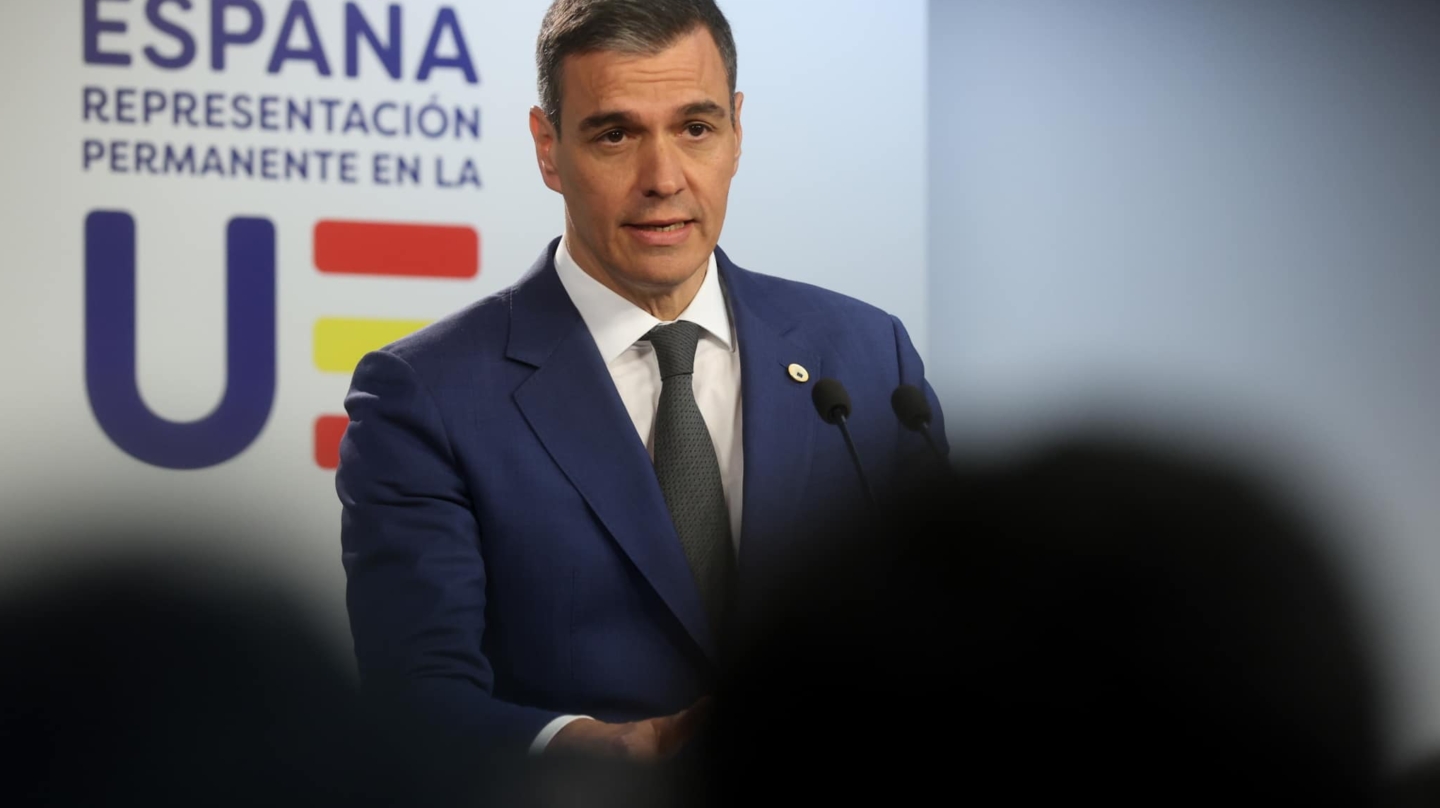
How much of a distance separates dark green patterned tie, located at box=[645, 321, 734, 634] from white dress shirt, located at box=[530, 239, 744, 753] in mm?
20

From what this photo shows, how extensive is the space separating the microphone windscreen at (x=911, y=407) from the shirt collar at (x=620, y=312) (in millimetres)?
469

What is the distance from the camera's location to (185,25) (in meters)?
2.52

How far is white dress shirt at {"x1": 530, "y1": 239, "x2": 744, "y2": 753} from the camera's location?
5.83 ft

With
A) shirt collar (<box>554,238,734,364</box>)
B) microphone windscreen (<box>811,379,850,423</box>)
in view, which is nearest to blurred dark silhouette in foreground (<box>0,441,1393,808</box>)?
microphone windscreen (<box>811,379,850,423</box>)

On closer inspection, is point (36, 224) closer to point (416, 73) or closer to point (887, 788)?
point (416, 73)

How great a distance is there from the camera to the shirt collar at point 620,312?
1.85 metres

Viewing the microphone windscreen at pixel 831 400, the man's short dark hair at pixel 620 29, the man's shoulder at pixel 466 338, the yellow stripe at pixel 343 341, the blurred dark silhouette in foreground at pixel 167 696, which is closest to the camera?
the blurred dark silhouette in foreground at pixel 167 696

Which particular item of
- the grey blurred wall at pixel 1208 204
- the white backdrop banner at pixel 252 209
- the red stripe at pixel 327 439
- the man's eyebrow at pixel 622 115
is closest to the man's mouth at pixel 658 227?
the man's eyebrow at pixel 622 115

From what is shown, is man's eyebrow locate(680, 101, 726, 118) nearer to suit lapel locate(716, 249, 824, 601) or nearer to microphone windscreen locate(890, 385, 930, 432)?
suit lapel locate(716, 249, 824, 601)

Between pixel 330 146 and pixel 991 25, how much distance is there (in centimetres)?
146

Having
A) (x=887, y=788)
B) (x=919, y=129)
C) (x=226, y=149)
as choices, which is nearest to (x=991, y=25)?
(x=919, y=129)

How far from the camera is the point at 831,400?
1501 millimetres

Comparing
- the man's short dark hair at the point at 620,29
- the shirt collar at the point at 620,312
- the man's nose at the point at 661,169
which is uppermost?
the man's short dark hair at the point at 620,29

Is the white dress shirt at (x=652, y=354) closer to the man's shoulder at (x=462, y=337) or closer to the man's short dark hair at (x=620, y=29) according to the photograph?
the man's shoulder at (x=462, y=337)
